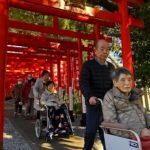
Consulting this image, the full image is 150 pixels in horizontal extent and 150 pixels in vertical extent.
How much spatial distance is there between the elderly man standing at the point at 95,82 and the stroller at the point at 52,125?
3702 mm

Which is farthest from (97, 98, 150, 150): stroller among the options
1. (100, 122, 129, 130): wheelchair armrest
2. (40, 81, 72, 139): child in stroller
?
(40, 81, 72, 139): child in stroller

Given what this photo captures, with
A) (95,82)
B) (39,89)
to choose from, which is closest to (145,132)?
(95,82)

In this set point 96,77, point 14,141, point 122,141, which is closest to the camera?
point 122,141

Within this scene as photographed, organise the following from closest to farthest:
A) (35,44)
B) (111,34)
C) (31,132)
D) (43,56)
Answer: (31,132) → (111,34) → (35,44) → (43,56)

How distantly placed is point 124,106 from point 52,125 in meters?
5.08

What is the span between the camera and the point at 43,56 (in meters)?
24.1

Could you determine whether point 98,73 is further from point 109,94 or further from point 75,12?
point 75,12

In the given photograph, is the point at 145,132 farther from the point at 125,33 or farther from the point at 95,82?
the point at 125,33

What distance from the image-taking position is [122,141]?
157 inches

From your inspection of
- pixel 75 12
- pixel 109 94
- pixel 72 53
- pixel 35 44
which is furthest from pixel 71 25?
pixel 109 94

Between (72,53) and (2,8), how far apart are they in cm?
1284

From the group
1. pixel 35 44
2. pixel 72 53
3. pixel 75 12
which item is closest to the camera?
pixel 75 12

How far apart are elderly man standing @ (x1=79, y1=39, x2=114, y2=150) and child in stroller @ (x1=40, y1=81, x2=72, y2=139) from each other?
12.5 ft

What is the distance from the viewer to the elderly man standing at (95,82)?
5426 millimetres
